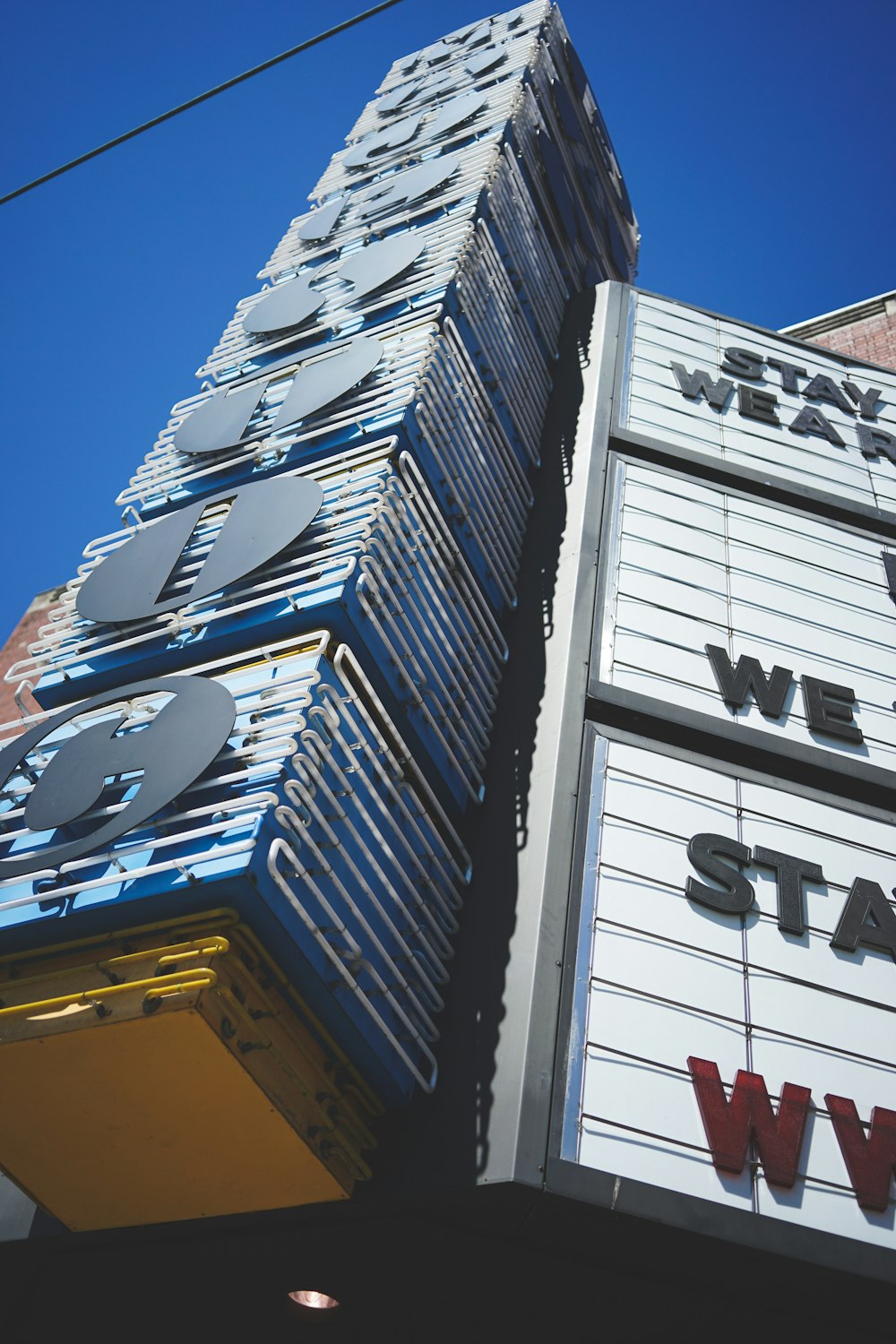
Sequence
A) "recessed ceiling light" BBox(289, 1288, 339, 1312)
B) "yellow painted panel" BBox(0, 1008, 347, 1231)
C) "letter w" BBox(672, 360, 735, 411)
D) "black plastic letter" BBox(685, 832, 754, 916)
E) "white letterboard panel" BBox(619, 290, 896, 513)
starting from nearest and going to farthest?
"yellow painted panel" BBox(0, 1008, 347, 1231) → "recessed ceiling light" BBox(289, 1288, 339, 1312) → "black plastic letter" BBox(685, 832, 754, 916) → "white letterboard panel" BBox(619, 290, 896, 513) → "letter w" BBox(672, 360, 735, 411)

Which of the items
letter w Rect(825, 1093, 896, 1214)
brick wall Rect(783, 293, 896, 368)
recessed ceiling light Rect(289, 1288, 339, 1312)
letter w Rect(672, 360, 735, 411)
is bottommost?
recessed ceiling light Rect(289, 1288, 339, 1312)

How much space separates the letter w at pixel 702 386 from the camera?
49.6 ft

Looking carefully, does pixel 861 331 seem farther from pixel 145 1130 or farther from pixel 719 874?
pixel 145 1130

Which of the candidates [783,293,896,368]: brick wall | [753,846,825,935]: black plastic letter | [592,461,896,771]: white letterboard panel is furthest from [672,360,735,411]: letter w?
[783,293,896,368]: brick wall

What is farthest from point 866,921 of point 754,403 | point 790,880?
point 754,403

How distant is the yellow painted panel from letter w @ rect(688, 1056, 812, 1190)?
2.39 m

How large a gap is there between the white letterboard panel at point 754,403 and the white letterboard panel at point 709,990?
566cm

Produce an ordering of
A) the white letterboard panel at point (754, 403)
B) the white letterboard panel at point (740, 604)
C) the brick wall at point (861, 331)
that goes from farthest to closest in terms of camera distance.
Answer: the brick wall at point (861, 331) → the white letterboard panel at point (754, 403) → the white letterboard panel at point (740, 604)

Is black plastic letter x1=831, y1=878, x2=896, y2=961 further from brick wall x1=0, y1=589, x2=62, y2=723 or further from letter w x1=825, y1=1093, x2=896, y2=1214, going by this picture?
brick wall x1=0, y1=589, x2=62, y2=723

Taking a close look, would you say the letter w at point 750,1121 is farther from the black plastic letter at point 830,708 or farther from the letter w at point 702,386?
the letter w at point 702,386

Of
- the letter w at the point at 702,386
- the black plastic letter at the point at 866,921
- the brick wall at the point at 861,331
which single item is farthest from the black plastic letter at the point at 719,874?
the brick wall at the point at 861,331

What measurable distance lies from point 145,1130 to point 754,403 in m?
11.8

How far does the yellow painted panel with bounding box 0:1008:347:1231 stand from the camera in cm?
693

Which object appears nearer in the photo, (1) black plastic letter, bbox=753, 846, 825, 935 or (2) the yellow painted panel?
(2) the yellow painted panel
